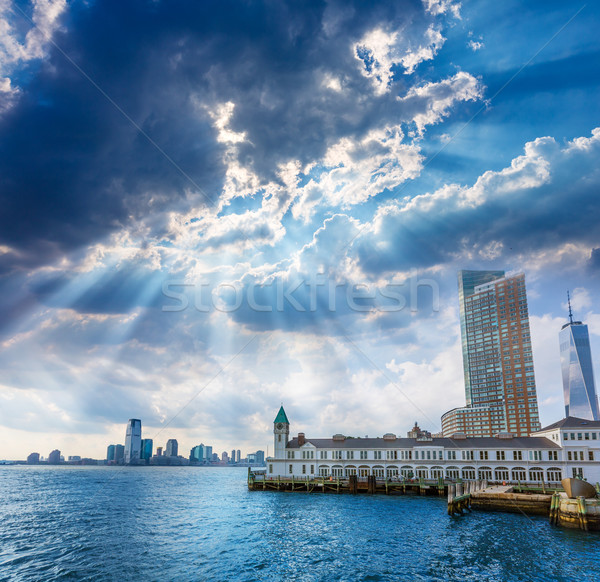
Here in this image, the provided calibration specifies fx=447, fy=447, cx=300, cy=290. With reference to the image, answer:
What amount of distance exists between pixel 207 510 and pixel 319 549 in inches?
1366

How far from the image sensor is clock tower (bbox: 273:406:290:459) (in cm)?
10531

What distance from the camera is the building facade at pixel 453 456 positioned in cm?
8400

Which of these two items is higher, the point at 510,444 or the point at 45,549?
the point at 510,444

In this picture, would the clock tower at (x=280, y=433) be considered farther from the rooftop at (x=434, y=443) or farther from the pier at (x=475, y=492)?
the pier at (x=475, y=492)

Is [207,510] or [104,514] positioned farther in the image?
[207,510]

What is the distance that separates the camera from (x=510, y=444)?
90.6 metres

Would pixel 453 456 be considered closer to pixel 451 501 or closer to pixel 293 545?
pixel 451 501

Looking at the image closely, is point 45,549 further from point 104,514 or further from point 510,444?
point 510,444

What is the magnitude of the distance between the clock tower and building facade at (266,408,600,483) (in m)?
0.25

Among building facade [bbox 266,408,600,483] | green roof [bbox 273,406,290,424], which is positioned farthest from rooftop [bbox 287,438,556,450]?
green roof [bbox 273,406,290,424]

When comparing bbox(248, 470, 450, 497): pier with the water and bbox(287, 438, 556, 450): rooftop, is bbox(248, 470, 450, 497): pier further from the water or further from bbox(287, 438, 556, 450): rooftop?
the water

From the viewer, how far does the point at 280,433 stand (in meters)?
107

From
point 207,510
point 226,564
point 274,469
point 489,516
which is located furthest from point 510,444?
point 226,564

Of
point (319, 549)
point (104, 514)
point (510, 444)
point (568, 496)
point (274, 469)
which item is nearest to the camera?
point (319, 549)
